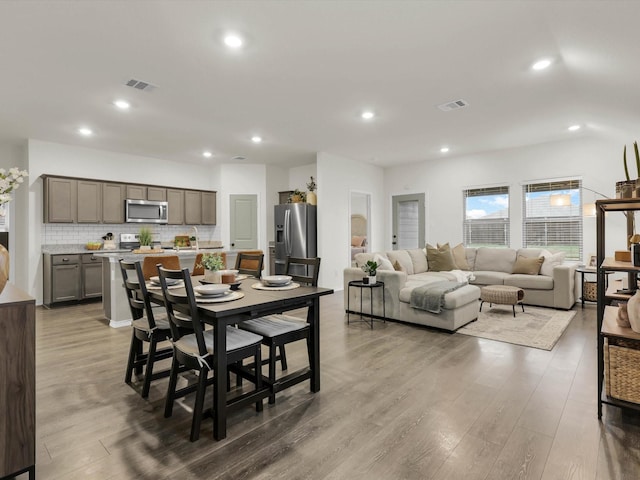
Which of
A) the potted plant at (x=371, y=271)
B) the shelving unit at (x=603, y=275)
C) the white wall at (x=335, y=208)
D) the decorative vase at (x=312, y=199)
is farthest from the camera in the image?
the decorative vase at (x=312, y=199)

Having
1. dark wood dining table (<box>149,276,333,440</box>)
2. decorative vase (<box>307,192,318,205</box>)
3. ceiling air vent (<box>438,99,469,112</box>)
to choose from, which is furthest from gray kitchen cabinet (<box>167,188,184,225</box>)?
ceiling air vent (<box>438,99,469,112</box>)

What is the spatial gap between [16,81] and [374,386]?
15.2 feet

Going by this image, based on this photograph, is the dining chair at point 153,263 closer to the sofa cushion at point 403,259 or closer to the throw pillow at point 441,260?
the sofa cushion at point 403,259

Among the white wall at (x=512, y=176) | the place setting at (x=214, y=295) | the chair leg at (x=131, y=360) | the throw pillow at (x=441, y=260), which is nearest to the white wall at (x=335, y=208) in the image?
the white wall at (x=512, y=176)

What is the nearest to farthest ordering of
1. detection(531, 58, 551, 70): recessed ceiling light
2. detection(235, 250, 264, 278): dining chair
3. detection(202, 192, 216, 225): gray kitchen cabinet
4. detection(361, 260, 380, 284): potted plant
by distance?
detection(531, 58, 551, 70): recessed ceiling light → detection(235, 250, 264, 278): dining chair → detection(361, 260, 380, 284): potted plant → detection(202, 192, 216, 225): gray kitchen cabinet

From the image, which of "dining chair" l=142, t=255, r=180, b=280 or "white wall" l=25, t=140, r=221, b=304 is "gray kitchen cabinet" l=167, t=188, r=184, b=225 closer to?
"white wall" l=25, t=140, r=221, b=304

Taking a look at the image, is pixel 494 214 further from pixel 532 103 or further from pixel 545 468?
pixel 545 468

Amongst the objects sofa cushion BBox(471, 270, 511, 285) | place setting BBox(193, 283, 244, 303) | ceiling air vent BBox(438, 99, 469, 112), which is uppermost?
ceiling air vent BBox(438, 99, 469, 112)

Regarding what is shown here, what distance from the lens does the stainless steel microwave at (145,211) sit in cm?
681

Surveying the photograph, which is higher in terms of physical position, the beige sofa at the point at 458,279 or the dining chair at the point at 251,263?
the dining chair at the point at 251,263

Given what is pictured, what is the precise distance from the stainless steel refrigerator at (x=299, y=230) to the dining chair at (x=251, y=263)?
3.21 meters

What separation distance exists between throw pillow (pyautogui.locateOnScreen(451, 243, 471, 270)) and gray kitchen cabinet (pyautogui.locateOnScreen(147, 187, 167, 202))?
19.2ft

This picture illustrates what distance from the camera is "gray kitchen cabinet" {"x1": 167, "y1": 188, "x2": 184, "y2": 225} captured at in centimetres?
746

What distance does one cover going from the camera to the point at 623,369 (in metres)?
2.21
